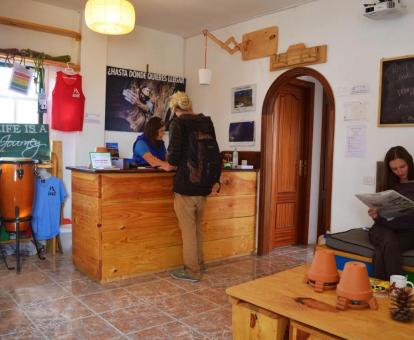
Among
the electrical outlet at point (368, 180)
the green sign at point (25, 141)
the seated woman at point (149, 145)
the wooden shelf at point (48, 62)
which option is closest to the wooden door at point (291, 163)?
the electrical outlet at point (368, 180)

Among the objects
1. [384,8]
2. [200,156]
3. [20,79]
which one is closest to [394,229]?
[200,156]

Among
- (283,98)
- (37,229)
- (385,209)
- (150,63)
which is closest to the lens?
(385,209)

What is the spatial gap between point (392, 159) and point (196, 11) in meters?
2.63

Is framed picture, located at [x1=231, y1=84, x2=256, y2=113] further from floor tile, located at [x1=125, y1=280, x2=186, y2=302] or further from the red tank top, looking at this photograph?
floor tile, located at [x1=125, y1=280, x2=186, y2=302]

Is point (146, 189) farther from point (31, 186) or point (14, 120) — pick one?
point (14, 120)

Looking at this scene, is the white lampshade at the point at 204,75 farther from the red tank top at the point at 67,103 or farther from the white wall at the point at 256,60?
the red tank top at the point at 67,103

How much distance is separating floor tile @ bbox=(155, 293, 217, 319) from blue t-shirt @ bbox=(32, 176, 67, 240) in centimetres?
161

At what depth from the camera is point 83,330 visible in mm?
2441

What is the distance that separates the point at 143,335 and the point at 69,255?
1.99 m

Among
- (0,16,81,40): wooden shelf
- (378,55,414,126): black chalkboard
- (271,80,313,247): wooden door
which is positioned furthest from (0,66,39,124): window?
(378,55,414,126): black chalkboard

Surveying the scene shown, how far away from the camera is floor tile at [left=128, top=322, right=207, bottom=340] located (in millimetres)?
2387

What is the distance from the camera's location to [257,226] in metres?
4.48

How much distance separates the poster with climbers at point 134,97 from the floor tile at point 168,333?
2.89 meters

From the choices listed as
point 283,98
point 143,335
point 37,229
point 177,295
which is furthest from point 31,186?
point 283,98
